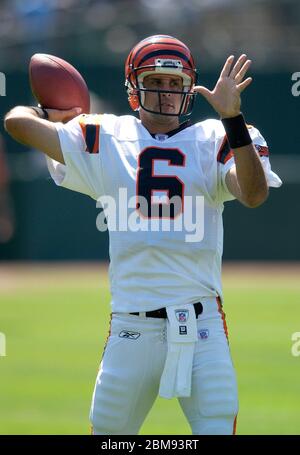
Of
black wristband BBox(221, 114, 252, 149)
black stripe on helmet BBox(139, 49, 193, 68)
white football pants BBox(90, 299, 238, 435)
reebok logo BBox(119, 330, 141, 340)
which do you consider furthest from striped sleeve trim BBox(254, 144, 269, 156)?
reebok logo BBox(119, 330, 141, 340)

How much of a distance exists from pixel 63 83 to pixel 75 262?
40.8 feet

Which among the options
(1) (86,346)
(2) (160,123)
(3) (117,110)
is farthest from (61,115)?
(3) (117,110)

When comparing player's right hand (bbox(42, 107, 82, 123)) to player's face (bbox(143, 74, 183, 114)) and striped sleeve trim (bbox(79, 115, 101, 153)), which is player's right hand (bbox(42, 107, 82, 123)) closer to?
→ striped sleeve trim (bbox(79, 115, 101, 153))

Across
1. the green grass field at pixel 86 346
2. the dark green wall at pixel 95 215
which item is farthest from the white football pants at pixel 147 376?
the dark green wall at pixel 95 215

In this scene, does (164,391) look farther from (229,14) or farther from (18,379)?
(229,14)

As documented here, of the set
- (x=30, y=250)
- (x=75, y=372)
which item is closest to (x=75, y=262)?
(x=30, y=250)

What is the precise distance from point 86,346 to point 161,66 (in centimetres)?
604

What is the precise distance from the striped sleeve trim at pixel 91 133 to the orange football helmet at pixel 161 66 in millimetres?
211

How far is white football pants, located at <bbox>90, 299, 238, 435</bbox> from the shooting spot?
3.80 metres

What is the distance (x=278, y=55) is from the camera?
56.2 ft

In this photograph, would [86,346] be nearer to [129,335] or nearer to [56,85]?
[56,85]

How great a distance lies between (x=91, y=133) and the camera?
4098 millimetres

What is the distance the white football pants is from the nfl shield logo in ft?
0.21

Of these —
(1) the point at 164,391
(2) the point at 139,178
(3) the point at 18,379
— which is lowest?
(3) the point at 18,379
